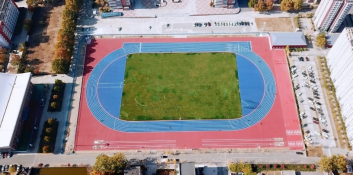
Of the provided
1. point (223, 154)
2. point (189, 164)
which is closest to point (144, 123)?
point (189, 164)

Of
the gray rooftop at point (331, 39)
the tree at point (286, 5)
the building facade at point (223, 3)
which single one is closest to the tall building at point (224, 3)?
the building facade at point (223, 3)

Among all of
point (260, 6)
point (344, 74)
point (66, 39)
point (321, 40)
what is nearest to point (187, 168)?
point (344, 74)

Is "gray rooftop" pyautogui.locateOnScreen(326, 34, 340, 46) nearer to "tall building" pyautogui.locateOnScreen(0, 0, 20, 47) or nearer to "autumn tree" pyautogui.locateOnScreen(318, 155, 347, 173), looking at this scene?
"autumn tree" pyautogui.locateOnScreen(318, 155, 347, 173)

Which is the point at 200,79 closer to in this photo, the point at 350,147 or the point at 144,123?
the point at 144,123

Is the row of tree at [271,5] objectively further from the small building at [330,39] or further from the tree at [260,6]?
the small building at [330,39]

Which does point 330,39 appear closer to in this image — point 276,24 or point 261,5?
point 276,24

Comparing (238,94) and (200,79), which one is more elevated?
(200,79)

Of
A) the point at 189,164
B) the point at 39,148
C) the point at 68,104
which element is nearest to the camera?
the point at 189,164
